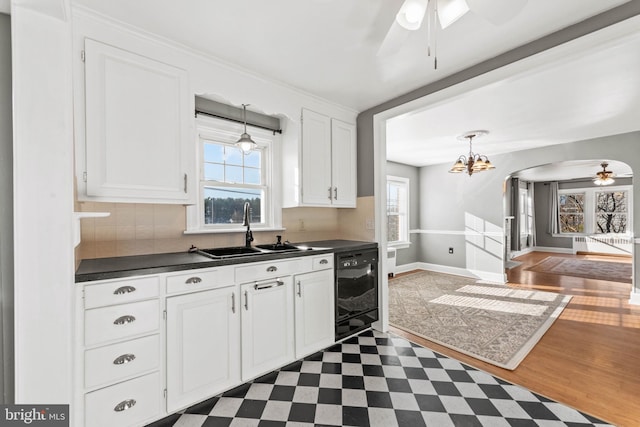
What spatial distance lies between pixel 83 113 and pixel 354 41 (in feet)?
5.98

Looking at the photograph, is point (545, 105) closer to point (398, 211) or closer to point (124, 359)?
point (398, 211)

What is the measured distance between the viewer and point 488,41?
1961 millimetres

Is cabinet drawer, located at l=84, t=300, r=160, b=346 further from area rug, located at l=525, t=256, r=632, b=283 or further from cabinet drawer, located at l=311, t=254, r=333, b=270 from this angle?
area rug, located at l=525, t=256, r=632, b=283

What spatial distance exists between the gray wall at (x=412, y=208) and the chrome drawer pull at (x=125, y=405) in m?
5.22

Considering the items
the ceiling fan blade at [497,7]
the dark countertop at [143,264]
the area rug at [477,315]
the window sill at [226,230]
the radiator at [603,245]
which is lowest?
the area rug at [477,315]

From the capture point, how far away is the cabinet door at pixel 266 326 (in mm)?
2027

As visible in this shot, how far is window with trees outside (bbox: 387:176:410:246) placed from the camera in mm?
6004

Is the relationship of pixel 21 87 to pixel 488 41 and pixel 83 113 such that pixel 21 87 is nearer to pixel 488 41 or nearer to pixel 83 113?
pixel 83 113

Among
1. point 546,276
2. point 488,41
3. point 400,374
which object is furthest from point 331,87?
point 546,276

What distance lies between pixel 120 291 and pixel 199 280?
16.8 inches

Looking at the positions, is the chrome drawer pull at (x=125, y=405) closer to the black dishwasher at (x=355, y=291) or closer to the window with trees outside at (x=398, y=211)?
the black dishwasher at (x=355, y=291)

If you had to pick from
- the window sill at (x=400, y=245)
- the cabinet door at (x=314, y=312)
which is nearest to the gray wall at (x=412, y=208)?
the window sill at (x=400, y=245)

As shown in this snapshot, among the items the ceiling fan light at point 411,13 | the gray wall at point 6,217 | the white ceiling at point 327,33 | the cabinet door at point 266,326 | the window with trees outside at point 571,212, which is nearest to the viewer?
the gray wall at point 6,217

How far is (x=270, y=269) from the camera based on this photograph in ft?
7.14
